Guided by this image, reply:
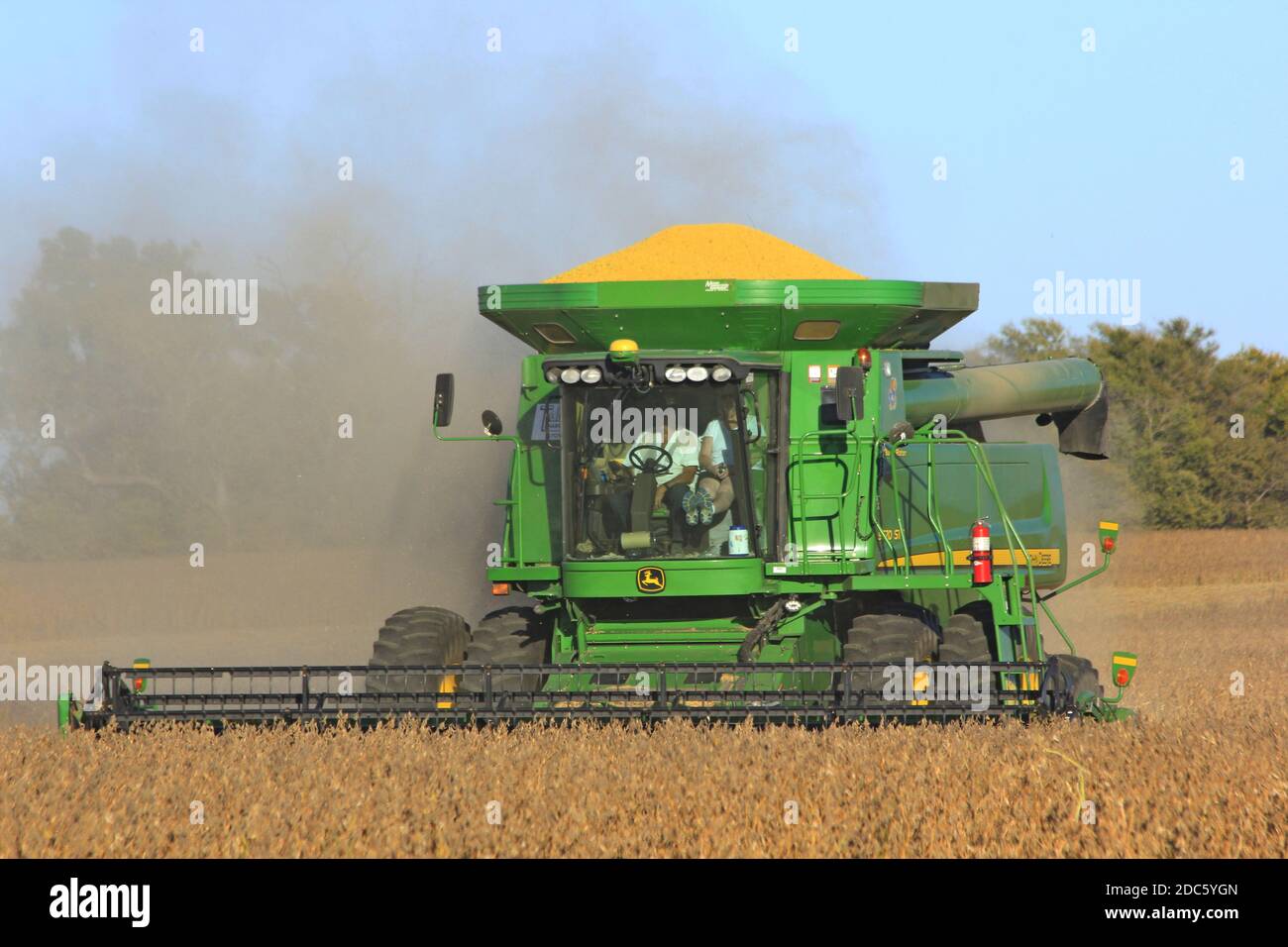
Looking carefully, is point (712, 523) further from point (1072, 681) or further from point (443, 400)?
point (1072, 681)

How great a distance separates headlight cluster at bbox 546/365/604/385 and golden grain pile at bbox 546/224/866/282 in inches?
103

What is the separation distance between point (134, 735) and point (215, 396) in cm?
996

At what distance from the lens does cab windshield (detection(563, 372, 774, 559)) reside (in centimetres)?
833

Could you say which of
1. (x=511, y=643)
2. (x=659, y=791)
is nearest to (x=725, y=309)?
(x=511, y=643)

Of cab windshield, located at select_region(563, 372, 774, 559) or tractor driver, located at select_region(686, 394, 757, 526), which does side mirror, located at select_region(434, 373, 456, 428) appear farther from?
tractor driver, located at select_region(686, 394, 757, 526)

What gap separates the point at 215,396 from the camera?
1683 centimetres

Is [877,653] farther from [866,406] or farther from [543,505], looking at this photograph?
[543,505]

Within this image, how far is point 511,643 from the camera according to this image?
8750 millimetres

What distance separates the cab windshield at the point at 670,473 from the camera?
833 centimetres
